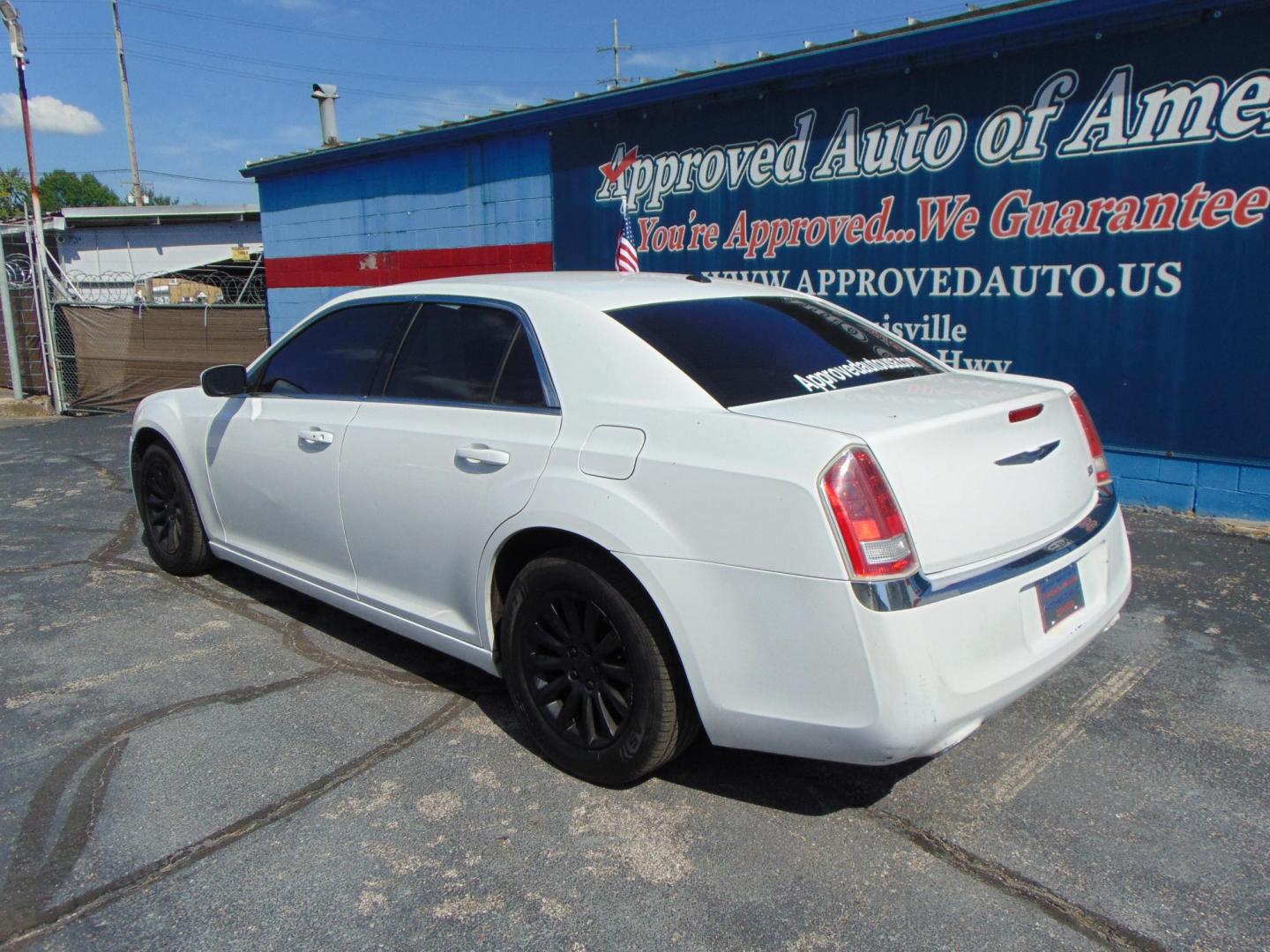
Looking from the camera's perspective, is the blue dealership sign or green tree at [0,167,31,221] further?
green tree at [0,167,31,221]

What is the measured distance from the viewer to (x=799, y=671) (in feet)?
8.15

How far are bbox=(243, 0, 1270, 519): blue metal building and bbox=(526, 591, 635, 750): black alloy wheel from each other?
16.2 ft

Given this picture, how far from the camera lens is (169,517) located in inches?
205

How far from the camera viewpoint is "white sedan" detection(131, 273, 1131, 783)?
7.99 ft

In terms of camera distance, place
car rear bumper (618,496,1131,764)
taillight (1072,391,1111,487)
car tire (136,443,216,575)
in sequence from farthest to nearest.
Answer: car tire (136,443,216,575) < taillight (1072,391,1111,487) < car rear bumper (618,496,1131,764)

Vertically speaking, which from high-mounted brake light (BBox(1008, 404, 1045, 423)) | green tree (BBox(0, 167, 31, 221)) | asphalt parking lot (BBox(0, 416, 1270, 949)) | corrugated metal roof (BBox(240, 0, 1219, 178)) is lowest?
asphalt parking lot (BBox(0, 416, 1270, 949))

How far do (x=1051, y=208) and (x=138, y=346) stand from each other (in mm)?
11761

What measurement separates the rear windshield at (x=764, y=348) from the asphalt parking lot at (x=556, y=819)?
129 centimetres

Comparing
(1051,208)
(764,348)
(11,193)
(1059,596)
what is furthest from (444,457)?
(11,193)

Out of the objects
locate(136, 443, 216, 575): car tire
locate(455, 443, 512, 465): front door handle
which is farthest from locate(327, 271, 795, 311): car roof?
locate(136, 443, 216, 575): car tire

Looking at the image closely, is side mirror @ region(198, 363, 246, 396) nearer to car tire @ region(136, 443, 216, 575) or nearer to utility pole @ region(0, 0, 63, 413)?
car tire @ region(136, 443, 216, 575)

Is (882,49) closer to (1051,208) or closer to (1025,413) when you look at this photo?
(1051,208)

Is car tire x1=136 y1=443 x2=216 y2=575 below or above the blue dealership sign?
below

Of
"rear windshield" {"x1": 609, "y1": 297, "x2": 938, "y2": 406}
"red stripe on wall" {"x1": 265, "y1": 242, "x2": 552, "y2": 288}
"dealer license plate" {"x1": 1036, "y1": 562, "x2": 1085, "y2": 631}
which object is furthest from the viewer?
"red stripe on wall" {"x1": 265, "y1": 242, "x2": 552, "y2": 288}
